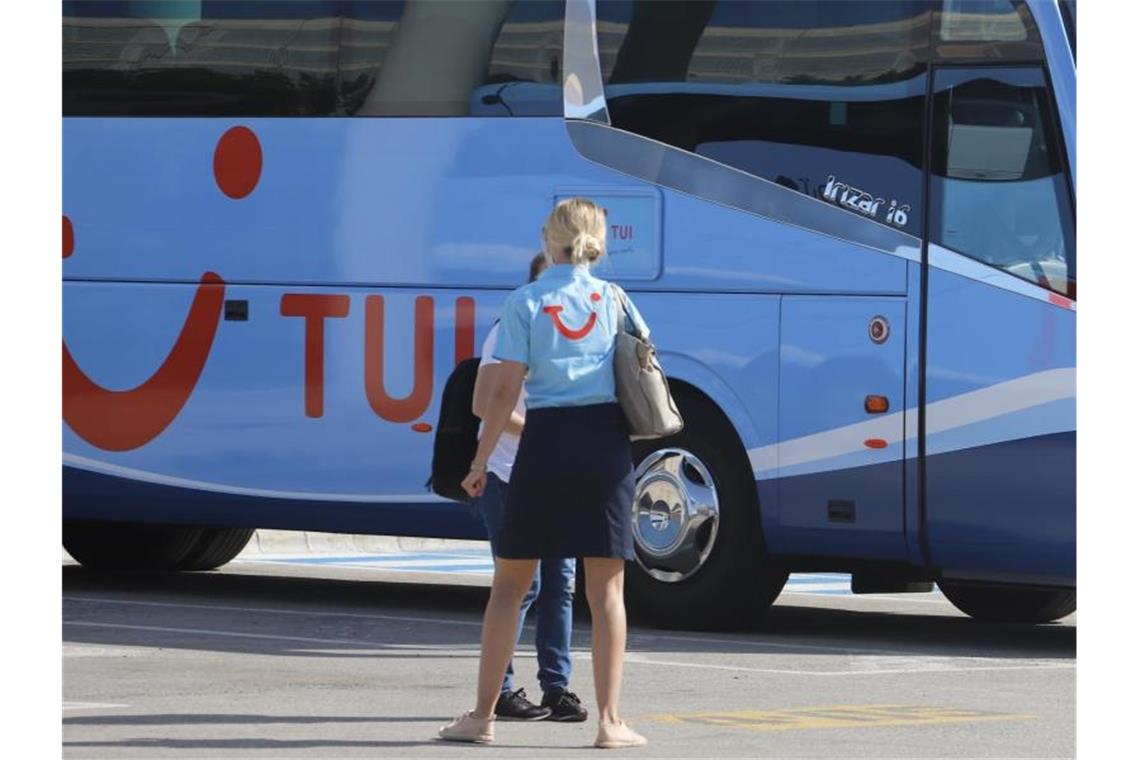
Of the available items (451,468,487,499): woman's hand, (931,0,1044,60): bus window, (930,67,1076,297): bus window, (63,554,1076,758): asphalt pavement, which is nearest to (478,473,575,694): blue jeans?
(63,554,1076,758): asphalt pavement

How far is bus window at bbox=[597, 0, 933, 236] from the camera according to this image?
1260cm

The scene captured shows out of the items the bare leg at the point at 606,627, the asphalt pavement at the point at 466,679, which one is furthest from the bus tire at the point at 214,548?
the bare leg at the point at 606,627

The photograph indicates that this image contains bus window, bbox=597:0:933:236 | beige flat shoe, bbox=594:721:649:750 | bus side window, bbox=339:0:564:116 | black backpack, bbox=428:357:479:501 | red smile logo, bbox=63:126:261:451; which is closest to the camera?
beige flat shoe, bbox=594:721:649:750

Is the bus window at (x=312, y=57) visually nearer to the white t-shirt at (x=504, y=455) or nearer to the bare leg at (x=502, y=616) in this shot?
the white t-shirt at (x=504, y=455)

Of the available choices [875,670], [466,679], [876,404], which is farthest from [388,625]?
[875,670]

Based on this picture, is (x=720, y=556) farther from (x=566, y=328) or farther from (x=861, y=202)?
(x=566, y=328)

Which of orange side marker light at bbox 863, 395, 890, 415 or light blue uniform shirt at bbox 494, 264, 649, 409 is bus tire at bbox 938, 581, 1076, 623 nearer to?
orange side marker light at bbox 863, 395, 890, 415

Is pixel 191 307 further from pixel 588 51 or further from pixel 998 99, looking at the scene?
pixel 998 99

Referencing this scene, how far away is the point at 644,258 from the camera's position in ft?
42.8

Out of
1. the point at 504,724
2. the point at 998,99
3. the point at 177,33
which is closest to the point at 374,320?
the point at 177,33

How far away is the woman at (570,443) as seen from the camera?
344 inches

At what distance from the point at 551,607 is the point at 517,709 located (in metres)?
0.38

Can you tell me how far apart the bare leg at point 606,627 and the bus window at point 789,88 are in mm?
4155

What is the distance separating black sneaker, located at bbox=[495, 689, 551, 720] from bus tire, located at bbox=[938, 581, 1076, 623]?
17.2 ft
